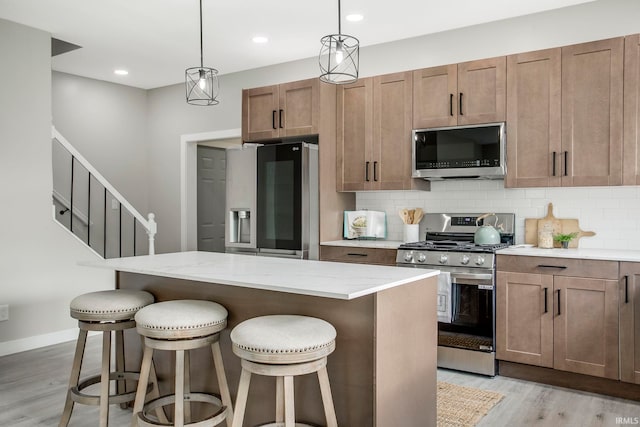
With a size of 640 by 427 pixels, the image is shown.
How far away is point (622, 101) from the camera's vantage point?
11.1 feet

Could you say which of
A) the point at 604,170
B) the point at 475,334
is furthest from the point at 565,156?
A: the point at 475,334

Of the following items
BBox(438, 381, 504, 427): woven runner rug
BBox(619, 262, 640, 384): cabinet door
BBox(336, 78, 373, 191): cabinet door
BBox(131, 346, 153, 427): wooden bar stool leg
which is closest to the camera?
BBox(131, 346, 153, 427): wooden bar stool leg

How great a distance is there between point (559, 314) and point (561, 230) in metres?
0.80

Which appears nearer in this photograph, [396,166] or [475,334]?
[475,334]

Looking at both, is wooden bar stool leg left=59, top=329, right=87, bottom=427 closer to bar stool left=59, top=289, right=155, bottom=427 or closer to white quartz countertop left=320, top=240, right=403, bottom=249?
bar stool left=59, top=289, right=155, bottom=427

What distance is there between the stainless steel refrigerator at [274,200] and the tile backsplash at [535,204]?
2.57ft

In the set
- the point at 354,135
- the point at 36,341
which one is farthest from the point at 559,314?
the point at 36,341

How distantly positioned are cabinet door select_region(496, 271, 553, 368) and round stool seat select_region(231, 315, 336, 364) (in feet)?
6.39

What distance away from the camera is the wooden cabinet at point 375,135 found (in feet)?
14.1

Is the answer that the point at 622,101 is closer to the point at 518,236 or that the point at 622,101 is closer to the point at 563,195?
the point at 563,195

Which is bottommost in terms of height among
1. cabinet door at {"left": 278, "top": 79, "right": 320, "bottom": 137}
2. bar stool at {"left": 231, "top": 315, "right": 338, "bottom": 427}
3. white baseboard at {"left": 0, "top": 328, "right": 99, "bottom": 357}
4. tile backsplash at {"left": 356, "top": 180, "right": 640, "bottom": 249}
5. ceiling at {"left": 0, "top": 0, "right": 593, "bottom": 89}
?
white baseboard at {"left": 0, "top": 328, "right": 99, "bottom": 357}

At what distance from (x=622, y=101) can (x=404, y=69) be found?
1853mm

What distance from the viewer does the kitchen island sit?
2.06 metres

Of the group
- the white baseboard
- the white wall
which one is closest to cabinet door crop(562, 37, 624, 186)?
the white wall
